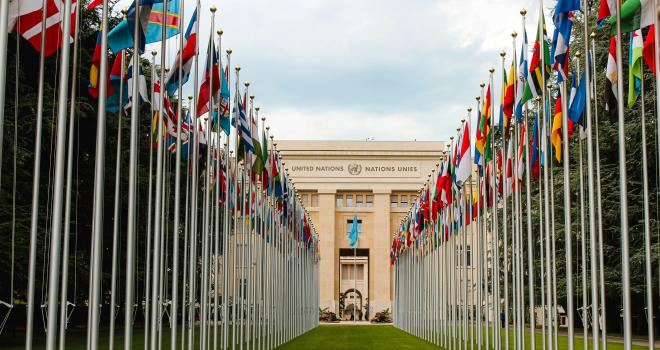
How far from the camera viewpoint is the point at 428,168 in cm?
8800

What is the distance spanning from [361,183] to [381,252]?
7.45 m

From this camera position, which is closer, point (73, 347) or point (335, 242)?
point (73, 347)

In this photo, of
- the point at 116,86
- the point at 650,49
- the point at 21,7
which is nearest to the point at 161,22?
the point at 116,86

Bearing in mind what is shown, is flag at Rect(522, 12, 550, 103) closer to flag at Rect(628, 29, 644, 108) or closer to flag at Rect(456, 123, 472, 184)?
flag at Rect(628, 29, 644, 108)

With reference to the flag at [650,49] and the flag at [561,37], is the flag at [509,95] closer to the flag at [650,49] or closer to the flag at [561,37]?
the flag at [561,37]

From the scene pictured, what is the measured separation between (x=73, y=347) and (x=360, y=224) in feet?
196

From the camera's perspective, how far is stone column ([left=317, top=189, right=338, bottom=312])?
8544 centimetres

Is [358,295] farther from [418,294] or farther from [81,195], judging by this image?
[81,195]

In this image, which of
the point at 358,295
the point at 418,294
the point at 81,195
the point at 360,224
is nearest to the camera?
the point at 81,195

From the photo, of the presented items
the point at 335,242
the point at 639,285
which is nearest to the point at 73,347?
the point at 639,285

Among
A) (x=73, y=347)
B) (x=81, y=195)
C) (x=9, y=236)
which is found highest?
(x=81, y=195)

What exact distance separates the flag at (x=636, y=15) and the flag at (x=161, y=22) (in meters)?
8.37

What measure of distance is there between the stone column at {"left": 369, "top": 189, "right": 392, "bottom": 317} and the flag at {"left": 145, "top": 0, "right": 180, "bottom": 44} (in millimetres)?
70166

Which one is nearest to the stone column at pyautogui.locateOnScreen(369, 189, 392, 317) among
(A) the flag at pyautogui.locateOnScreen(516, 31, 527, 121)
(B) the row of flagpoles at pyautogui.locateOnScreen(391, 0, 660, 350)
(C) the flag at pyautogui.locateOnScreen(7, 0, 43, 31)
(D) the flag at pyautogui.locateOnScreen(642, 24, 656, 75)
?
(B) the row of flagpoles at pyautogui.locateOnScreen(391, 0, 660, 350)
